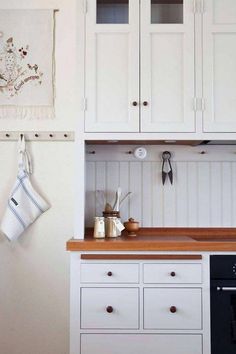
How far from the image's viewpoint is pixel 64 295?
264cm

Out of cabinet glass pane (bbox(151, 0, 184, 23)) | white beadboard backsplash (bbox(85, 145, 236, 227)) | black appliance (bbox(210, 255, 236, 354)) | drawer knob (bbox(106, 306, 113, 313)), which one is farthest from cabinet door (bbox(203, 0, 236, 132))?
drawer knob (bbox(106, 306, 113, 313))

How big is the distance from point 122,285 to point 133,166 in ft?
2.86

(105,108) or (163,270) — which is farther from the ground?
(105,108)

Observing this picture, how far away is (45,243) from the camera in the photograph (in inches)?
105

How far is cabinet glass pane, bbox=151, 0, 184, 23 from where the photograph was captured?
2328 mm

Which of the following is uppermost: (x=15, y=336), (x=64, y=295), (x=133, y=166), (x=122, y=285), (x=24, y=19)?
(x=24, y=19)

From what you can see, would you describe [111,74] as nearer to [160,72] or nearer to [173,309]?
[160,72]

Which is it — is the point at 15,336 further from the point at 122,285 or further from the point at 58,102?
the point at 58,102

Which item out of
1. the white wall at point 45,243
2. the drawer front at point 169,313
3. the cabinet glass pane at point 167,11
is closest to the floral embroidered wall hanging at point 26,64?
the white wall at point 45,243

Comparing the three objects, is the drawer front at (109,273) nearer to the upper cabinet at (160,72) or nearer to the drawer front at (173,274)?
the drawer front at (173,274)

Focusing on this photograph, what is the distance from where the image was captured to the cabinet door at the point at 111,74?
228 centimetres

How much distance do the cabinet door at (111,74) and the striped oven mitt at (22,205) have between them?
620mm

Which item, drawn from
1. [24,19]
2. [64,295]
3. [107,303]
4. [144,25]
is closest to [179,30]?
[144,25]

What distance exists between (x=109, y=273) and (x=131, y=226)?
444mm
